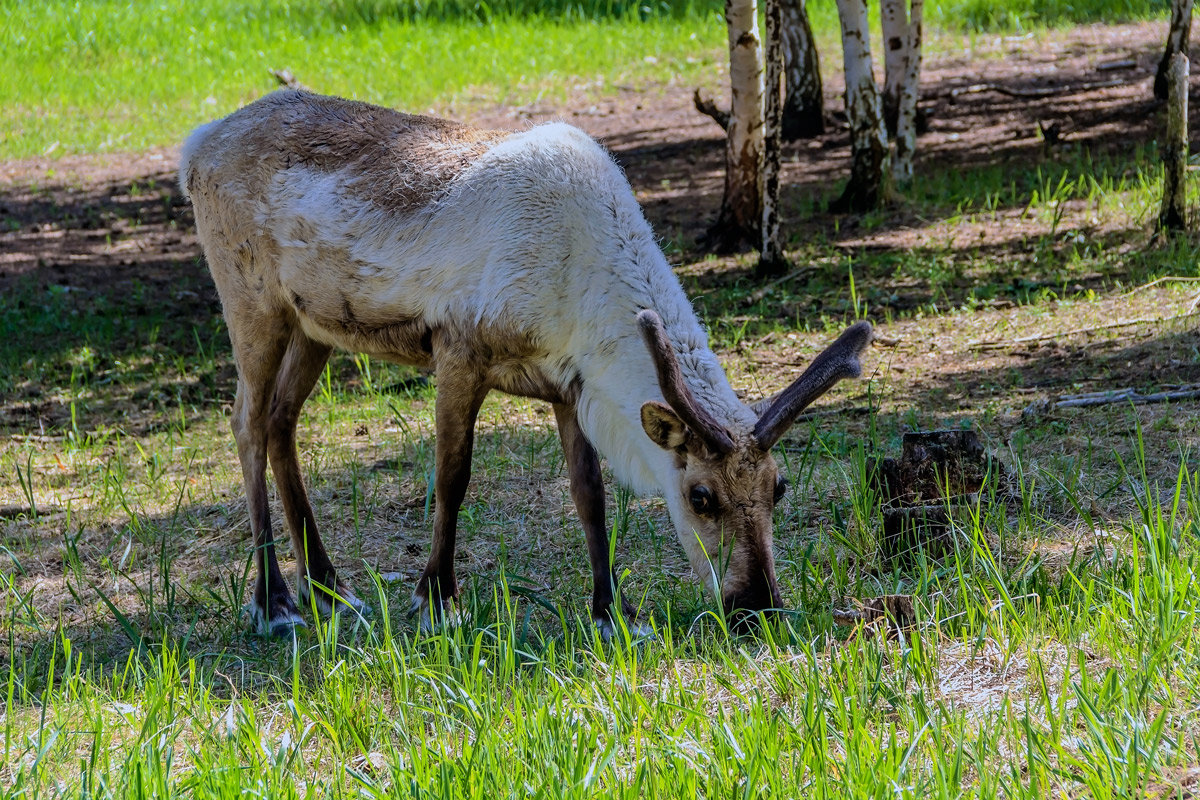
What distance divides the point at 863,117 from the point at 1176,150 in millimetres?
2162

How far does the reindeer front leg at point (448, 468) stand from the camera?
480cm

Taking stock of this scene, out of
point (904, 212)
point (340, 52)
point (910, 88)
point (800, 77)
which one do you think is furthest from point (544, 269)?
point (340, 52)

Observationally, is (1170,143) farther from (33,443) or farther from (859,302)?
(33,443)

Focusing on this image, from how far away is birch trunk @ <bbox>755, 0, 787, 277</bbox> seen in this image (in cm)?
824

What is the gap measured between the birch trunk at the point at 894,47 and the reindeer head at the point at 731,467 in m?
5.80

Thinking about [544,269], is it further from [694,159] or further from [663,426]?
[694,159]

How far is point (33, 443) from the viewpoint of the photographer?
6.99m

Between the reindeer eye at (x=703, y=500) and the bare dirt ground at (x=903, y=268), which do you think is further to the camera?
the bare dirt ground at (x=903, y=268)

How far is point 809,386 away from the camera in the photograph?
4.16 m

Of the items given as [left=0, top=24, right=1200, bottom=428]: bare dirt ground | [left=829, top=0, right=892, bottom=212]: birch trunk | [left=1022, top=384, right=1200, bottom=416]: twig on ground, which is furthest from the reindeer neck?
[left=829, top=0, right=892, bottom=212]: birch trunk

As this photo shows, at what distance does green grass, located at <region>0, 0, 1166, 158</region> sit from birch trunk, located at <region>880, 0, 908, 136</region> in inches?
193

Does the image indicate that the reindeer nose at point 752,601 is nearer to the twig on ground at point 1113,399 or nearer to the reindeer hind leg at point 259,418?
the reindeer hind leg at point 259,418

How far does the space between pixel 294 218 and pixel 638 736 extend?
2834 mm

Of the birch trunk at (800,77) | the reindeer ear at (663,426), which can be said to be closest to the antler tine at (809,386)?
the reindeer ear at (663,426)
